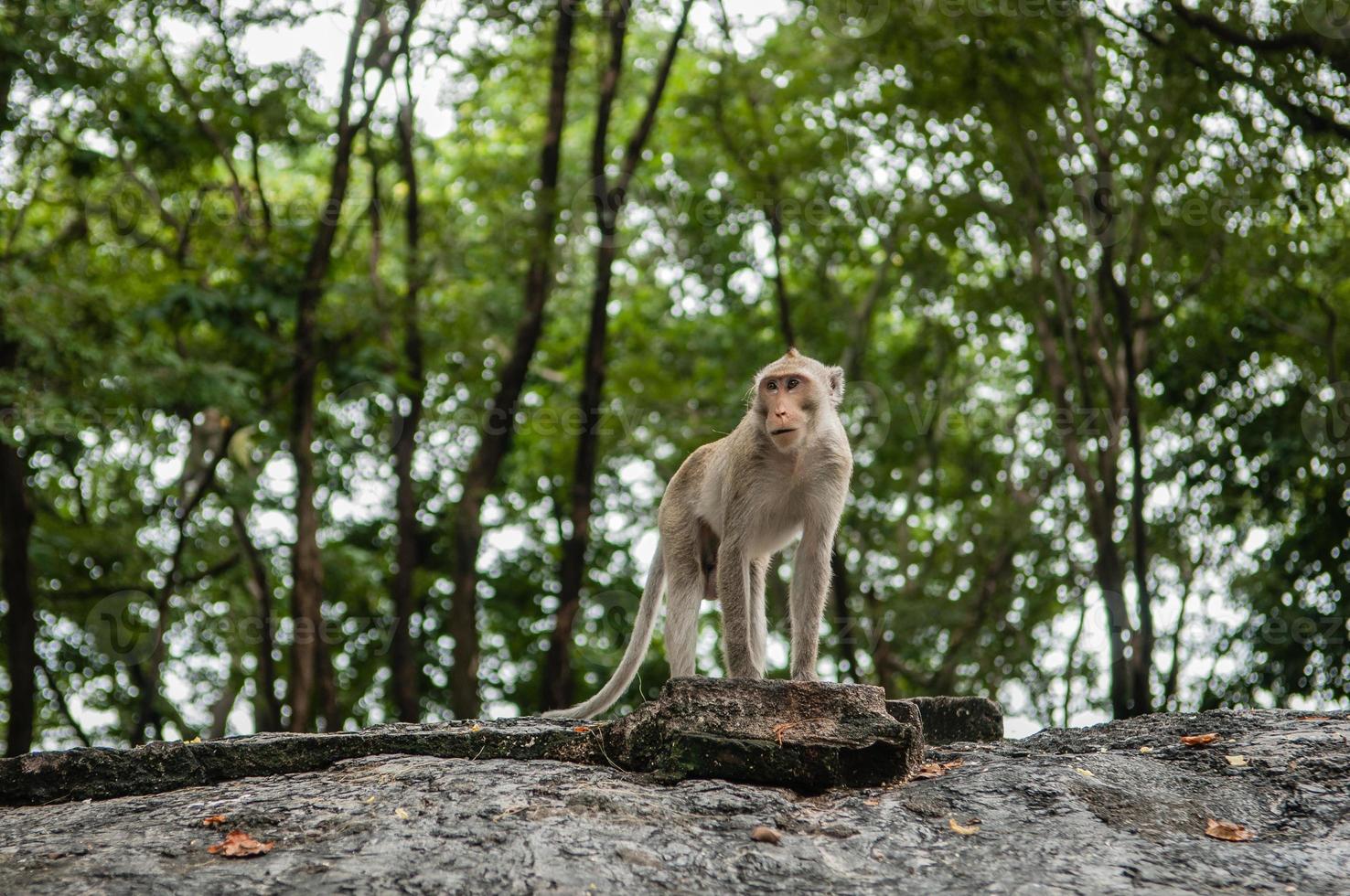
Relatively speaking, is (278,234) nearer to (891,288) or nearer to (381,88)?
(381,88)

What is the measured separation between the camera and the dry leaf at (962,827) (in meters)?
4.52

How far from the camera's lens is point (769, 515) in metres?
6.09

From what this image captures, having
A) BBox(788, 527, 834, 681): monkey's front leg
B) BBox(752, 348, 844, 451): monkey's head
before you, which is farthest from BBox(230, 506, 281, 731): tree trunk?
BBox(752, 348, 844, 451): monkey's head

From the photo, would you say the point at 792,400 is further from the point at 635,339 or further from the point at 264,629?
the point at 635,339

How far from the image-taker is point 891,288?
18328 millimetres

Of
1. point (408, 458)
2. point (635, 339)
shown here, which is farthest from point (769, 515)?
point (635, 339)

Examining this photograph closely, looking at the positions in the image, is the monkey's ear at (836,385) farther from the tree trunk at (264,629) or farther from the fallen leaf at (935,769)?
the tree trunk at (264,629)

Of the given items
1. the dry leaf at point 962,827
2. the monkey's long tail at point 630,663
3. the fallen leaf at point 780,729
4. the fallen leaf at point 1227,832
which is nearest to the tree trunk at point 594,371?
the monkey's long tail at point 630,663

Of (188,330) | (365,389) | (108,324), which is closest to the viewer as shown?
(108,324)

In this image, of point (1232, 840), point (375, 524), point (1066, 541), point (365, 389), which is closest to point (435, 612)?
point (375, 524)

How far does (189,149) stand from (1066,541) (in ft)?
39.9

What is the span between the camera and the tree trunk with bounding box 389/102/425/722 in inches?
545

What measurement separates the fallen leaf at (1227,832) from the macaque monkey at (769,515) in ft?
5.76

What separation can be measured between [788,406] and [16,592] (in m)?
9.55
